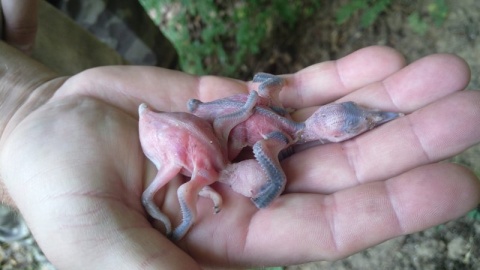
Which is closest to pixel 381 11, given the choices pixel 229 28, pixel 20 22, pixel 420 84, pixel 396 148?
pixel 229 28

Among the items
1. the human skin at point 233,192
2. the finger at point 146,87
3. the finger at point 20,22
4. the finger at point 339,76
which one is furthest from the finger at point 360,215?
the finger at point 20,22

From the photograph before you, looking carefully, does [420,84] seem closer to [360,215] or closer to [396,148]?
[396,148]

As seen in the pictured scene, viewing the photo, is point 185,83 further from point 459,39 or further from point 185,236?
point 459,39

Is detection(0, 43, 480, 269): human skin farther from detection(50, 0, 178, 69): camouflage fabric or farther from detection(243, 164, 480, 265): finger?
detection(50, 0, 178, 69): camouflage fabric

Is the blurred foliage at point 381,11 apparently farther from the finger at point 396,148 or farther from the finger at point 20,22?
the finger at point 20,22

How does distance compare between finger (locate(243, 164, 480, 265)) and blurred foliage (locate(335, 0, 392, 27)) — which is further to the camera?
blurred foliage (locate(335, 0, 392, 27))

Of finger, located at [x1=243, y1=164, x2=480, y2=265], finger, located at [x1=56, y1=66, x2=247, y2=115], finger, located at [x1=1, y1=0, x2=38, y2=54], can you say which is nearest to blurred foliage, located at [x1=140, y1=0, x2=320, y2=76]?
finger, located at [x1=56, y1=66, x2=247, y2=115]
